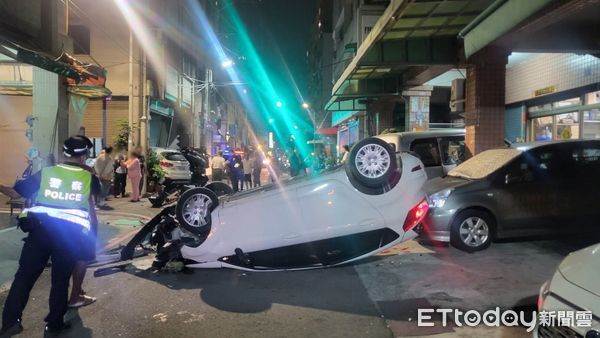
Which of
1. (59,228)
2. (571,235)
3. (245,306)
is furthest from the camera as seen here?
(571,235)

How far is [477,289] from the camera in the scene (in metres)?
5.52

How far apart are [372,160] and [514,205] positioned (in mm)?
2923

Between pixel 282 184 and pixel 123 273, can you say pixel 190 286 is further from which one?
pixel 282 184

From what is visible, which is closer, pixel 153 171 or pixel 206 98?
pixel 153 171

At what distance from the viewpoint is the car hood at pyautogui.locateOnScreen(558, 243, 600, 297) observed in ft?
9.61

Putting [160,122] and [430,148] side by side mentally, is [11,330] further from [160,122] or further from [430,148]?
[160,122]

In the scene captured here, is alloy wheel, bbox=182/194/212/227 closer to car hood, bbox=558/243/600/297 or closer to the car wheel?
the car wheel

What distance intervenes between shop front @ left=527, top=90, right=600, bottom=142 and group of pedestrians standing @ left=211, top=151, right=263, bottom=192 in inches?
379

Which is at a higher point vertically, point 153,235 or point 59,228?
point 59,228

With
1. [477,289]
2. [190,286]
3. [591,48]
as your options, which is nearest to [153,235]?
[190,286]

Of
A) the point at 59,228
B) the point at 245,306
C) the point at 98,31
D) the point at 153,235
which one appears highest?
the point at 98,31

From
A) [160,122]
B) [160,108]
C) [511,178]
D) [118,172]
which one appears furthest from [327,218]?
[160,122]

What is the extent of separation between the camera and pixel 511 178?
7.38 metres

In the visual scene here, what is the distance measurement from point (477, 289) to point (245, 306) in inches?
103
